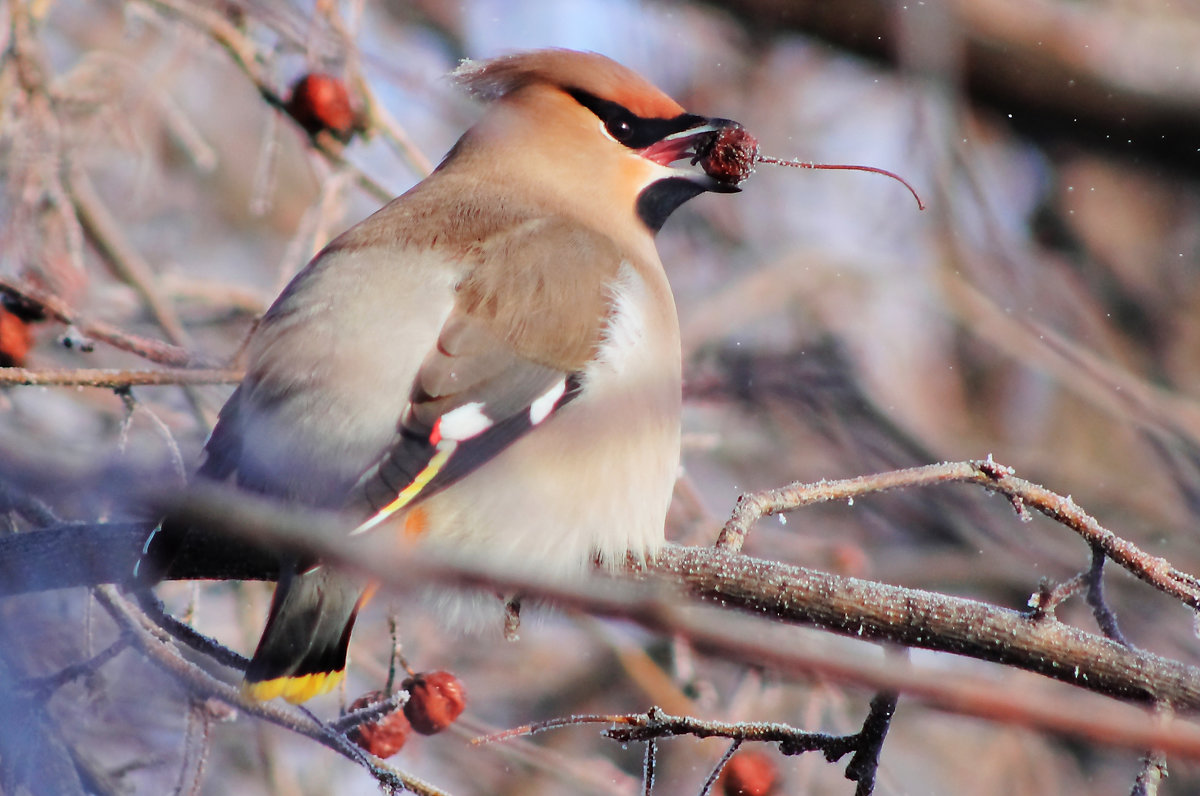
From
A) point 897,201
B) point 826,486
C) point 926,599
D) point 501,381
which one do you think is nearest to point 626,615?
point 926,599

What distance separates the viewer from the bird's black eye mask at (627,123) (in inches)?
130

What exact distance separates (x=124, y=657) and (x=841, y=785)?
335 centimetres

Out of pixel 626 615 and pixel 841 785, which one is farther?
pixel 841 785

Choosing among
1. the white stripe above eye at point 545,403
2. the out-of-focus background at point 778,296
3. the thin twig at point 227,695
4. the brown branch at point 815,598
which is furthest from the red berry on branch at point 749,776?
the thin twig at point 227,695

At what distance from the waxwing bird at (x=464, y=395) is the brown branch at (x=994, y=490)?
11.2 inches

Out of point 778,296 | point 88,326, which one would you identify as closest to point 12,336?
point 88,326

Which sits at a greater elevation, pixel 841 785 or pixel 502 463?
pixel 841 785

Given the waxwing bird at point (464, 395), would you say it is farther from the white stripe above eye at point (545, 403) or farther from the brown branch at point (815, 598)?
the brown branch at point (815, 598)

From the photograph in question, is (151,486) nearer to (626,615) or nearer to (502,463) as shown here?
(626,615)

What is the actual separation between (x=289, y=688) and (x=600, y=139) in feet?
5.50

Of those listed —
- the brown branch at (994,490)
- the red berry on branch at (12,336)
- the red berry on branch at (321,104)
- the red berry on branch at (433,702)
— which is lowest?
the red berry on branch at (433,702)

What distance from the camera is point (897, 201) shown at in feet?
18.8

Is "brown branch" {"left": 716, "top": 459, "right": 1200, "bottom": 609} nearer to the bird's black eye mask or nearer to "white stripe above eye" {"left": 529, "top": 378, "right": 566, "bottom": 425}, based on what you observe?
"white stripe above eye" {"left": 529, "top": 378, "right": 566, "bottom": 425}

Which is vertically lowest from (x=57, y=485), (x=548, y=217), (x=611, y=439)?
(x=57, y=485)
